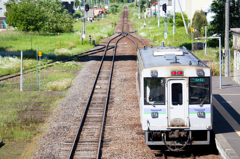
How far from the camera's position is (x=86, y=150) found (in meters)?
10.8

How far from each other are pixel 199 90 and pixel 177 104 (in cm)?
79

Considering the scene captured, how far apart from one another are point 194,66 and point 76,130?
17.2 feet

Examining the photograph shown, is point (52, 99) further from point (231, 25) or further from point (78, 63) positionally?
point (231, 25)

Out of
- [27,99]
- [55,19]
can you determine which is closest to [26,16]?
[55,19]

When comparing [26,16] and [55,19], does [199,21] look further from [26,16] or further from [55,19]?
[55,19]

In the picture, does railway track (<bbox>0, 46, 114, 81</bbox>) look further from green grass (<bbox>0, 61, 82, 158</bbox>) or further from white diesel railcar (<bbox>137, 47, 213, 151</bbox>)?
white diesel railcar (<bbox>137, 47, 213, 151</bbox>)

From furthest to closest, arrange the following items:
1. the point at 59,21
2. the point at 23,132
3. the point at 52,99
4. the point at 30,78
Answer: the point at 59,21 → the point at 30,78 → the point at 52,99 → the point at 23,132

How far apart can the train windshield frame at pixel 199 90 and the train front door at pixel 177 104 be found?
222 millimetres

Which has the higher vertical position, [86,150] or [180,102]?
[180,102]

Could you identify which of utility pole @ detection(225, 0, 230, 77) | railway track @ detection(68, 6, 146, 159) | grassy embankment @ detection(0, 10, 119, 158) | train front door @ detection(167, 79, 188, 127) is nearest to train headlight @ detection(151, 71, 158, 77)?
train front door @ detection(167, 79, 188, 127)

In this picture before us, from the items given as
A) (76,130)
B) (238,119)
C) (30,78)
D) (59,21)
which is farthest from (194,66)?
(59,21)

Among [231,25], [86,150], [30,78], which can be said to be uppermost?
[231,25]

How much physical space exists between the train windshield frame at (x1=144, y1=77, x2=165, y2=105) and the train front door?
201 mm

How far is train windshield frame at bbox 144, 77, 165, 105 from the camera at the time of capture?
32.6 feet
